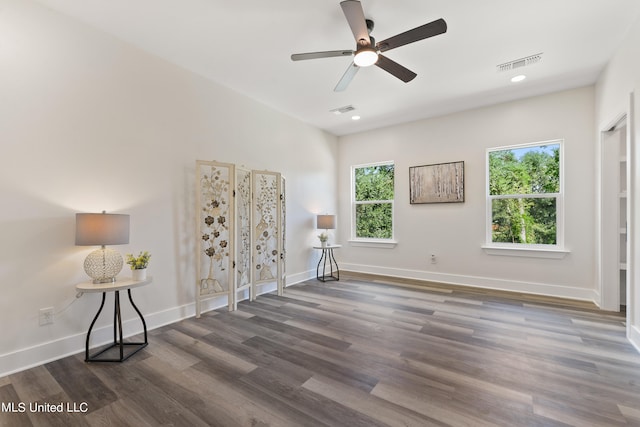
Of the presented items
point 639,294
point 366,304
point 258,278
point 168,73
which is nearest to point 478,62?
point 639,294

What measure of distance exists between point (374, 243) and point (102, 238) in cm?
441

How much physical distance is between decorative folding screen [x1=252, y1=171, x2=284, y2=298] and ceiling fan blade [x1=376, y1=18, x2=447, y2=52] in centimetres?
242

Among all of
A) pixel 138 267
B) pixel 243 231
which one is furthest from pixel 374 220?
A: pixel 138 267

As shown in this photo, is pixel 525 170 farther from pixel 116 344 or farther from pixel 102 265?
pixel 116 344

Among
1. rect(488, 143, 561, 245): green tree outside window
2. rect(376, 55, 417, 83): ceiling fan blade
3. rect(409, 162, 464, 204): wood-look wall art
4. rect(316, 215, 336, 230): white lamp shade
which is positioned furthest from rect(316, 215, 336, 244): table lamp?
rect(376, 55, 417, 83): ceiling fan blade

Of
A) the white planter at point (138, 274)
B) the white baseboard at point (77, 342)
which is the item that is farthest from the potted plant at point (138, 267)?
the white baseboard at point (77, 342)

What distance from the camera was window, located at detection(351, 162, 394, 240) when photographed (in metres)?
5.61

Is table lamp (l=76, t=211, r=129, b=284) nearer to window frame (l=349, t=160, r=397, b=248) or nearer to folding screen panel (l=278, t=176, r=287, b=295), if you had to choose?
folding screen panel (l=278, t=176, r=287, b=295)

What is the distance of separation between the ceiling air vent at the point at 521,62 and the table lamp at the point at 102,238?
429 centimetres

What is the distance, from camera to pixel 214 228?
140 inches

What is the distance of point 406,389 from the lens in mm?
1951

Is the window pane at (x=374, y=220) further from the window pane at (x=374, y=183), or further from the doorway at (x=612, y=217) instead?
the doorway at (x=612, y=217)

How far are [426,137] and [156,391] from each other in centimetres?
508

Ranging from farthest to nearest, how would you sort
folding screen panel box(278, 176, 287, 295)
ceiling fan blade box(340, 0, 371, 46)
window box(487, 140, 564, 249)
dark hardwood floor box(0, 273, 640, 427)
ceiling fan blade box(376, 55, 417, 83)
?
folding screen panel box(278, 176, 287, 295) < window box(487, 140, 564, 249) < ceiling fan blade box(376, 55, 417, 83) < ceiling fan blade box(340, 0, 371, 46) < dark hardwood floor box(0, 273, 640, 427)
